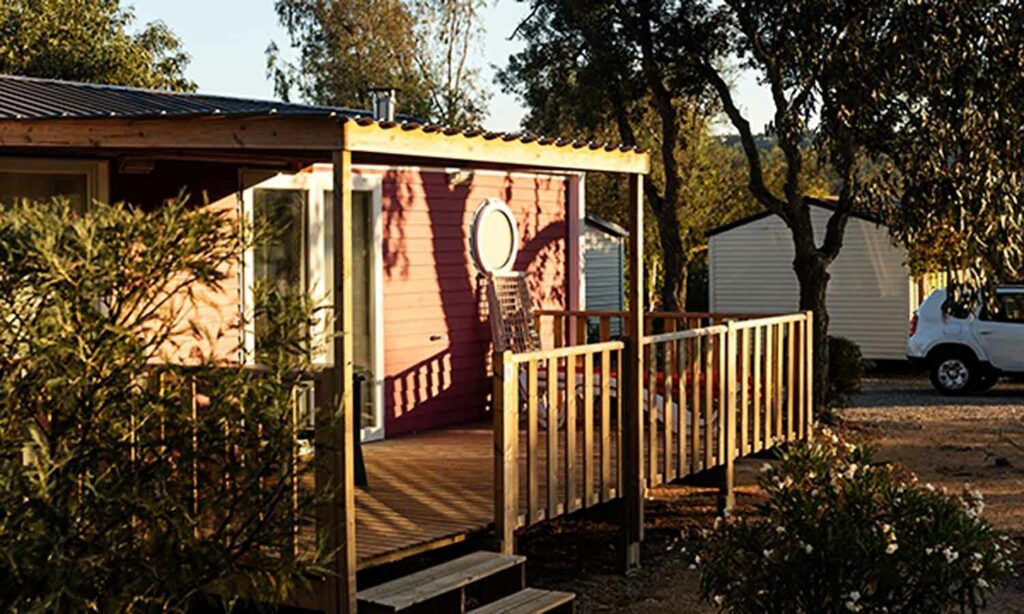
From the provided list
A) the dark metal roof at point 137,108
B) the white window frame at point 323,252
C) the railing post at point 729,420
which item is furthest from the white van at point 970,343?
the dark metal roof at point 137,108

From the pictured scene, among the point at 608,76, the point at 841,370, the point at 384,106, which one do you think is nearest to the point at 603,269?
the point at 608,76

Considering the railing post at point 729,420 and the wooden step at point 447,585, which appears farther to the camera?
the railing post at point 729,420

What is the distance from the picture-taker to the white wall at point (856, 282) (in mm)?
23109

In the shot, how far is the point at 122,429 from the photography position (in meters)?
4.23

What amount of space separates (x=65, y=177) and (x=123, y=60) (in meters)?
18.8

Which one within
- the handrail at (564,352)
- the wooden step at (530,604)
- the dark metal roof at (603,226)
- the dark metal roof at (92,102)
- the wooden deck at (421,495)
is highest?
the dark metal roof at (92,102)

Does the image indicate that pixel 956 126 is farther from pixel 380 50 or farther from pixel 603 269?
pixel 380 50

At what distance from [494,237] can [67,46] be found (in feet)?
53.8

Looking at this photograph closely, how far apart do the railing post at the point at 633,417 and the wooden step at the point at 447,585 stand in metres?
1.95

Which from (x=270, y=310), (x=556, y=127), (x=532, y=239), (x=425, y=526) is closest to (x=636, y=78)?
(x=556, y=127)

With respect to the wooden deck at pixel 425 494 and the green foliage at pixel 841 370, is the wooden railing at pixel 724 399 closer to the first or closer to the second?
the wooden deck at pixel 425 494

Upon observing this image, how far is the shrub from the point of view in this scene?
6012 mm

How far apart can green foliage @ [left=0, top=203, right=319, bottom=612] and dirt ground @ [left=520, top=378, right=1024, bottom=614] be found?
3.08 meters

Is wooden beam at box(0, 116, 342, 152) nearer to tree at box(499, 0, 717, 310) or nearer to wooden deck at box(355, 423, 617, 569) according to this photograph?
wooden deck at box(355, 423, 617, 569)
